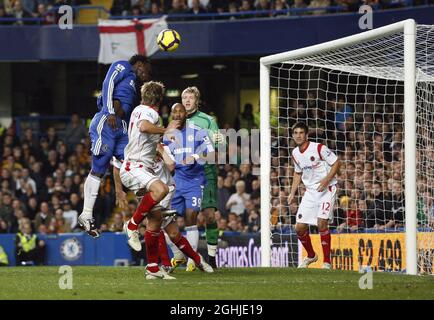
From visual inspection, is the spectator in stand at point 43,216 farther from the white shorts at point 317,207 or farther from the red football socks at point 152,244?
the red football socks at point 152,244

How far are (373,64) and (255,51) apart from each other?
904cm

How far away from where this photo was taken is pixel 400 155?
18375 mm

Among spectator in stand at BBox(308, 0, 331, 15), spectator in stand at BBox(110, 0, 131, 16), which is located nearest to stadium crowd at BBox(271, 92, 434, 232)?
spectator in stand at BBox(308, 0, 331, 15)

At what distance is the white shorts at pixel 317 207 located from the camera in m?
15.0

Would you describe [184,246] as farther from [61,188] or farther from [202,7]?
[202,7]

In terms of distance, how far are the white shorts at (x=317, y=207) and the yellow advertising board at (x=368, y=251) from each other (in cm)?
161

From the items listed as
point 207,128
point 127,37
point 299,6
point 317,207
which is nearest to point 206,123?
point 207,128

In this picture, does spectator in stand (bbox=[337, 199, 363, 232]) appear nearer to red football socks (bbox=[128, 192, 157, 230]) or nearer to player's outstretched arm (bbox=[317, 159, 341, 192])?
player's outstretched arm (bbox=[317, 159, 341, 192])

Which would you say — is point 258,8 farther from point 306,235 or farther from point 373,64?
point 306,235

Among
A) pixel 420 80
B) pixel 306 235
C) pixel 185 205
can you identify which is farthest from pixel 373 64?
pixel 185 205

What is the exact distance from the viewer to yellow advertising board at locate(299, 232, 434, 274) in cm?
1638

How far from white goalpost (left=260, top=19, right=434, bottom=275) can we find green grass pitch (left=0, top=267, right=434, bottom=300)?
1.48 meters

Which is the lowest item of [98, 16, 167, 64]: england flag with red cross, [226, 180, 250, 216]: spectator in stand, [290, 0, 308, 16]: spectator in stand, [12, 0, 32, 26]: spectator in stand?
[226, 180, 250, 216]: spectator in stand

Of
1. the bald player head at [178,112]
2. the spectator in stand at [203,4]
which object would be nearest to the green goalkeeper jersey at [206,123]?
the bald player head at [178,112]
